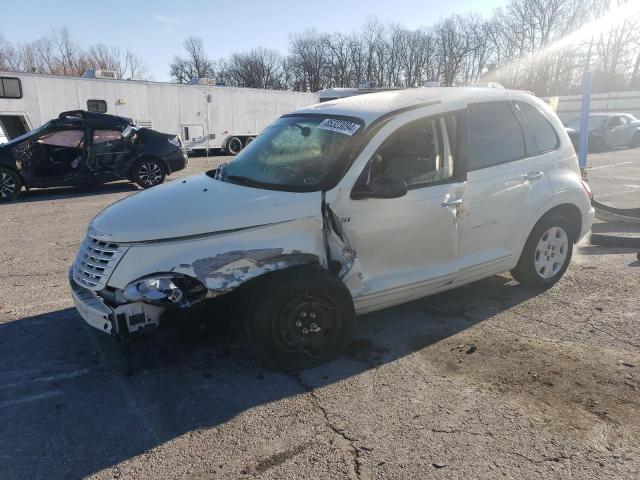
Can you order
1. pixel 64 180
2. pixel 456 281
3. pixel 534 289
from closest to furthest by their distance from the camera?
pixel 456 281, pixel 534 289, pixel 64 180

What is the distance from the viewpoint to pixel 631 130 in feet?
70.6

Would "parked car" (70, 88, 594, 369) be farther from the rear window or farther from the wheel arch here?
the rear window

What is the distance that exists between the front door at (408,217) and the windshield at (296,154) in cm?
25

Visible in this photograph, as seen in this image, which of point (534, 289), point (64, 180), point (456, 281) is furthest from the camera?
point (64, 180)

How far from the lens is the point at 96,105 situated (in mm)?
17281

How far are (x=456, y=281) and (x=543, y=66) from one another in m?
70.1

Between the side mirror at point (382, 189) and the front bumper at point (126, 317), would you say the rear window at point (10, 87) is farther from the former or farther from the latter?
the side mirror at point (382, 189)

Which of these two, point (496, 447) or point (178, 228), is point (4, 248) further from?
point (496, 447)

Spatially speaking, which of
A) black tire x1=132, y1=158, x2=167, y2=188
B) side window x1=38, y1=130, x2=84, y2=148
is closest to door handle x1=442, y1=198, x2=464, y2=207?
black tire x1=132, y1=158, x2=167, y2=188

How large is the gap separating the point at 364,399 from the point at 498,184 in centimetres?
218

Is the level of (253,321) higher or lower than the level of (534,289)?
higher

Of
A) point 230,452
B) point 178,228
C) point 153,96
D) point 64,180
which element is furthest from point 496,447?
point 153,96

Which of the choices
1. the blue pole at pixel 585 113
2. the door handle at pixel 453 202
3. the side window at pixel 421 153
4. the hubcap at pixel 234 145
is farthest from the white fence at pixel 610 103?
the door handle at pixel 453 202

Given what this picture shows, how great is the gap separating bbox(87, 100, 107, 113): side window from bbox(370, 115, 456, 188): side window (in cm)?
1604
